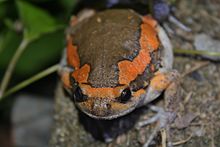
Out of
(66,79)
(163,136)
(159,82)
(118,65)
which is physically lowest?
(163,136)

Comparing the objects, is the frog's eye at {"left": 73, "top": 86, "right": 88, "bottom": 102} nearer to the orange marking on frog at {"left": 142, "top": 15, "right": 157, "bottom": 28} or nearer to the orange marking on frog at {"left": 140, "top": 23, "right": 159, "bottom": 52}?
the orange marking on frog at {"left": 140, "top": 23, "right": 159, "bottom": 52}

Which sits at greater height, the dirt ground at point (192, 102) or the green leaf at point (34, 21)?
the green leaf at point (34, 21)

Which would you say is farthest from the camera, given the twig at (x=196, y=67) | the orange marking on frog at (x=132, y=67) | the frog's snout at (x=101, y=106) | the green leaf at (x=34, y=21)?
the green leaf at (x=34, y=21)

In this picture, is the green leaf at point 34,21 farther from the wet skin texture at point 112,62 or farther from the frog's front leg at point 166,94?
the frog's front leg at point 166,94

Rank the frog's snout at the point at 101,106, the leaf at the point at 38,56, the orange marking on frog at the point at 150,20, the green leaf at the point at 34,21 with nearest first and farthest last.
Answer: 1. the frog's snout at the point at 101,106
2. the orange marking on frog at the point at 150,20
3. the green leaf at the point at 34,21
4. the leaf at the point at 38,56

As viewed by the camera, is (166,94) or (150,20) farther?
(150,20)

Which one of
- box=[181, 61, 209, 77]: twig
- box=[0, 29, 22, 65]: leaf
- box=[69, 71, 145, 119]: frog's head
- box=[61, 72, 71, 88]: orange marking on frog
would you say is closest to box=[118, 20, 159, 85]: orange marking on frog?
box=[69, 71, 145, 119]: frog's head

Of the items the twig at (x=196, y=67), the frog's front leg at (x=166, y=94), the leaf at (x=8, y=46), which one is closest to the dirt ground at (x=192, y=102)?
the twig at (x=196, y=67)

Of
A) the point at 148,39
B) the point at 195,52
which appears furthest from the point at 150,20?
the point at 195,52

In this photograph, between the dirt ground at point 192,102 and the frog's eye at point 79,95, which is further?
the dirt ground at point 192,102

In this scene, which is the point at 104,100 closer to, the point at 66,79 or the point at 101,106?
the point at 101,106
